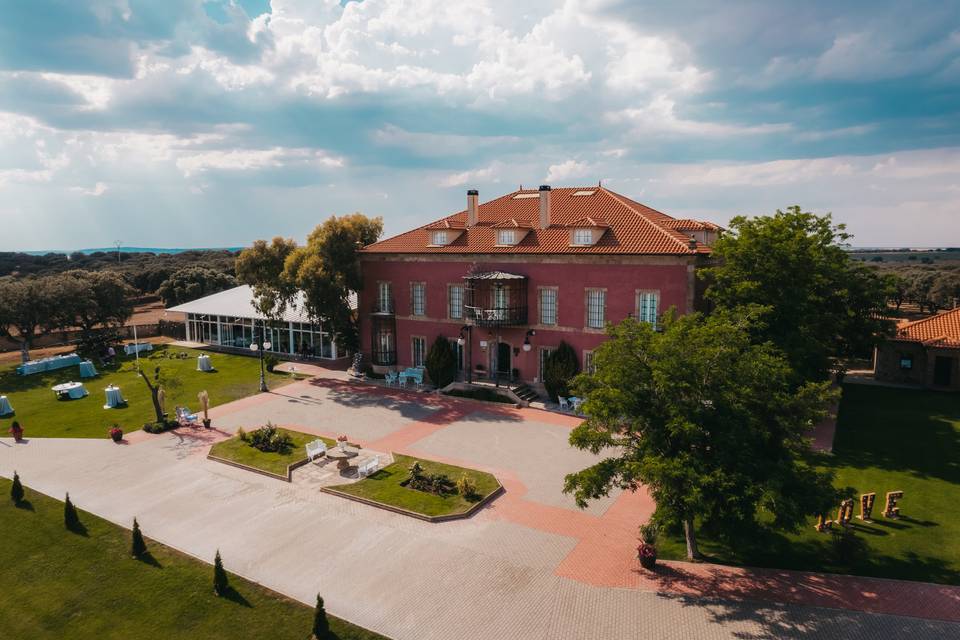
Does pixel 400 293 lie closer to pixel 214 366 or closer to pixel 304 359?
pixel 304 359

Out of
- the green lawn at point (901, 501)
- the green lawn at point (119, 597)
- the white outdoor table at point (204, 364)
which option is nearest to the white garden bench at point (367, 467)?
the green lawn at point (119, 597)

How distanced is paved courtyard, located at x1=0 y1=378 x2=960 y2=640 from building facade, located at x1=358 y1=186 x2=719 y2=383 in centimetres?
777

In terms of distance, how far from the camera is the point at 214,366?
127 ft

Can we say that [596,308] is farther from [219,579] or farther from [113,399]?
[113,399]

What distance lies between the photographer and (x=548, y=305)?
3067 cm

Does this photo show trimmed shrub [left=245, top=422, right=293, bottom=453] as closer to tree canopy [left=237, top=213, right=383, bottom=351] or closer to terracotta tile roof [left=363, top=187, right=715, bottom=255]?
tree canopy [left=237, top=213, right=383, bottom=351]

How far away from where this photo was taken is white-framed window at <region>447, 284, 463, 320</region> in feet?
109

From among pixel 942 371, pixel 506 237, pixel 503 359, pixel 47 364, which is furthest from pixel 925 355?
pixel 47 364

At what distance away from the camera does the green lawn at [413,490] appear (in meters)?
18.3

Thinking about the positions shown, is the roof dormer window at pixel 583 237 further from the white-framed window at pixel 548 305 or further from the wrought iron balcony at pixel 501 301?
the wrought iron balcony at pixel 501 301

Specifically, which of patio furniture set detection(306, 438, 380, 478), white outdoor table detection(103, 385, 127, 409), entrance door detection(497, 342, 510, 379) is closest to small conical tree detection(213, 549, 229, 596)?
patio furniture set detection(306, 438, 380, 478)

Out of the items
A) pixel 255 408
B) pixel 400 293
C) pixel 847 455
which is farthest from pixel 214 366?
pixel 847 455

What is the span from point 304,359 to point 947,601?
36456 mm

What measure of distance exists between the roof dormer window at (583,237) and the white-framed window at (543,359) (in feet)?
18.8
